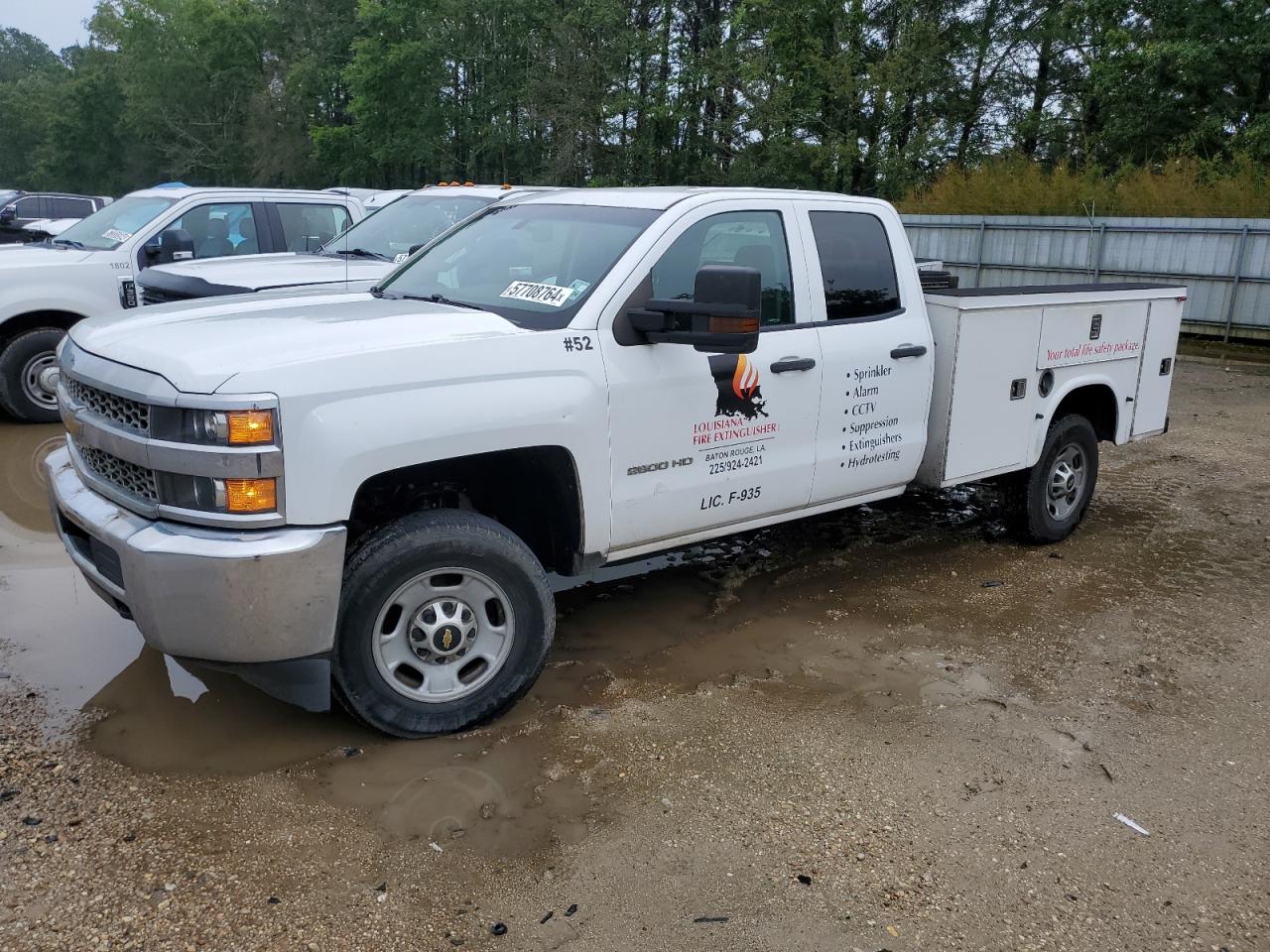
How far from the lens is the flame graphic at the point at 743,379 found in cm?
432

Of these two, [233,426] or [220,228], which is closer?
[233,426]

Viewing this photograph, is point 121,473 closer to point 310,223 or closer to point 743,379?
point 743,379

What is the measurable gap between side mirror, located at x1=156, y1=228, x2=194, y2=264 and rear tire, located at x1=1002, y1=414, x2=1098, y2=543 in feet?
21.5

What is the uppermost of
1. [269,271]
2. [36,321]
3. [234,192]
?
[234,192]

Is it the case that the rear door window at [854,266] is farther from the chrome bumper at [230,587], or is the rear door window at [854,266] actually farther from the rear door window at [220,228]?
the rear door window at [220,228]

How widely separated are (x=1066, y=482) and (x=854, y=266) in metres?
2.31

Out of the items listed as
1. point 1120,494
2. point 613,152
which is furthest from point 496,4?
point 1120,494

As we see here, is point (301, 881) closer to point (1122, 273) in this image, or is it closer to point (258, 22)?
point (1122, 273)

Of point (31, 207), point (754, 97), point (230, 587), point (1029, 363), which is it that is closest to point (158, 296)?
point (230, 587)

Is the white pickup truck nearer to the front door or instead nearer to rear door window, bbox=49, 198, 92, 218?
the front door

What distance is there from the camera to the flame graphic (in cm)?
432

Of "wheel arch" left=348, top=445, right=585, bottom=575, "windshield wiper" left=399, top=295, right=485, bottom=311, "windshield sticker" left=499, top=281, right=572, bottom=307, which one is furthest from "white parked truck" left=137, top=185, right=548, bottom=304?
"wheel arch" left=348, top=445, right=585, bottom=575

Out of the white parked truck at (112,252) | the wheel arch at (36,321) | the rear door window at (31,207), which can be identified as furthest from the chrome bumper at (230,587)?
the rear door window at (31,207)

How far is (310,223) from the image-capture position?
9.64 meters
